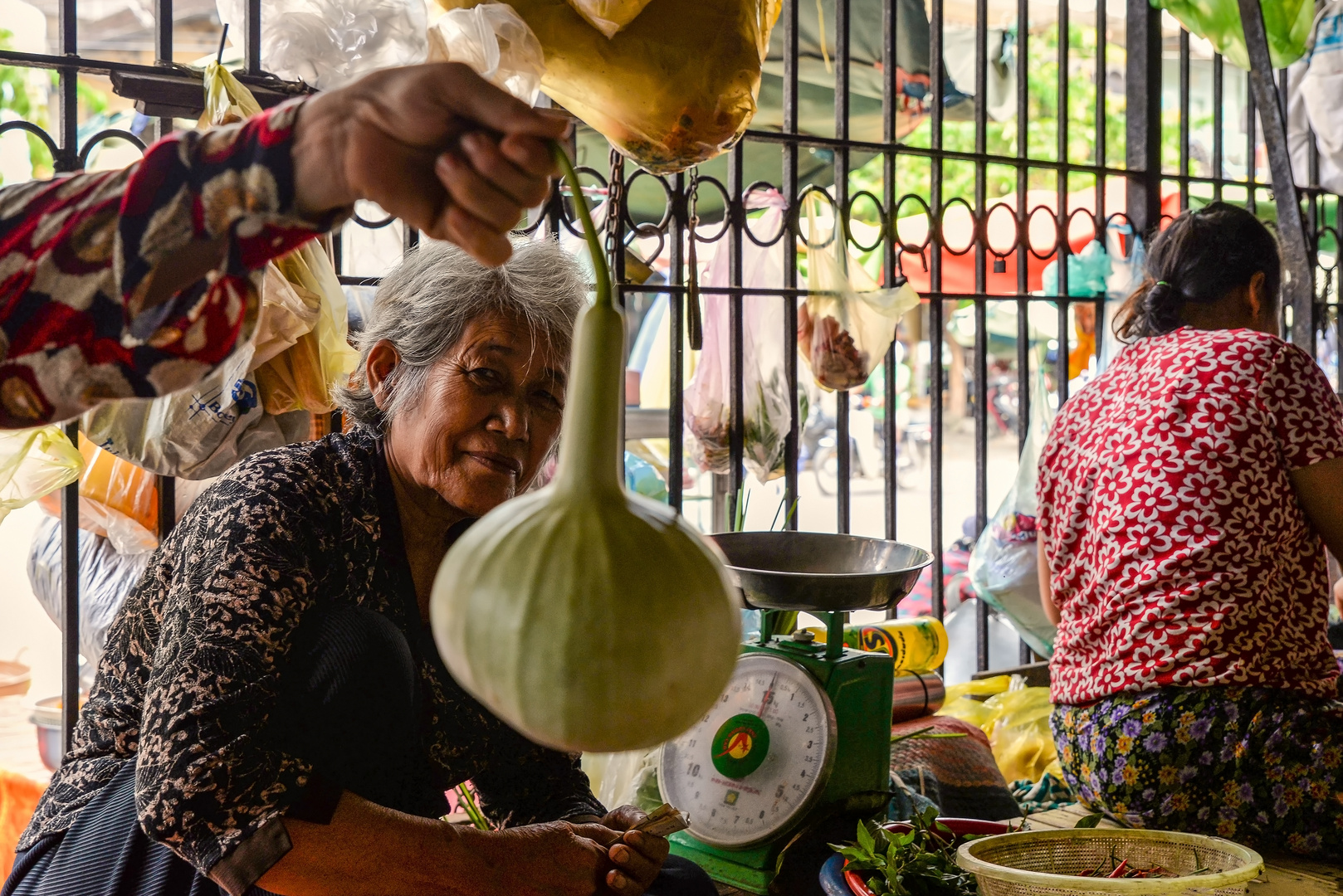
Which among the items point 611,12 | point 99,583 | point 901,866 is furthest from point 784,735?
point 99,583

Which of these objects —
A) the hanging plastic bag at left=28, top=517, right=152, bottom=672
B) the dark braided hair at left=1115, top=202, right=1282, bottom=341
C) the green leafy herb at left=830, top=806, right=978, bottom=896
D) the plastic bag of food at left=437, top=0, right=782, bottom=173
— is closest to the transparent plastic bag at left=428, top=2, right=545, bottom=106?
the plastic bag of food at left=437, top=0, right=782, bottom=173

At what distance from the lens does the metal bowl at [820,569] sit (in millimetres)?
1498

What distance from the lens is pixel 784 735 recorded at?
1.56 metres

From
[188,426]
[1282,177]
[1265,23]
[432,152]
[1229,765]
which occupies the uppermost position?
[1265,23]

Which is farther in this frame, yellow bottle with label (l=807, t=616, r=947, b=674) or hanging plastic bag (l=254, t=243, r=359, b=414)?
yellow bottle with label (l=807, t=616, r=947, b=674)

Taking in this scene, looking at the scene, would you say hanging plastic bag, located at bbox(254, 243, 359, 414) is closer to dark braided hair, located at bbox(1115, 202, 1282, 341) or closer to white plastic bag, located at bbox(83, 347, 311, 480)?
white plastic bag, located at bbox(83, 347, 311, 480)

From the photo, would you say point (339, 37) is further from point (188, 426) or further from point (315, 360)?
point (188, 426)

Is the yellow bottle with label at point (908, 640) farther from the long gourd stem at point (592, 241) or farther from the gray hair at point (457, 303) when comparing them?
the long gourd stem at point (592, 241)

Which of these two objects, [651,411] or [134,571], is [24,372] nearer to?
[134,571]

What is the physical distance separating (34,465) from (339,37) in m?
0.76

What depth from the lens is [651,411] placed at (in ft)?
10.1

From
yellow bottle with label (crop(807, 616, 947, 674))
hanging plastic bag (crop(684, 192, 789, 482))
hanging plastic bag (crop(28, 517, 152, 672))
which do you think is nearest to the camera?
hanging plastic bag (crop(28, 517, 152, 672))

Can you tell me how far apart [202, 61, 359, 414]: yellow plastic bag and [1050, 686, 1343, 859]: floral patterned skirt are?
1.34 metres

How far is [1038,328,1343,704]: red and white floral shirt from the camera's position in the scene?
1833 mm
